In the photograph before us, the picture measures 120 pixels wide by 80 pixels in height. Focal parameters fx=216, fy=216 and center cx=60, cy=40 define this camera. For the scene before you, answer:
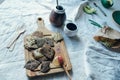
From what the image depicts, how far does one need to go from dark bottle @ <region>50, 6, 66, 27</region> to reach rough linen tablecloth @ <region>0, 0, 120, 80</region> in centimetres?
3

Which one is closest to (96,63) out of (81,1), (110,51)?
(110,51)

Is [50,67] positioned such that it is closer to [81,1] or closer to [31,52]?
[31,52]

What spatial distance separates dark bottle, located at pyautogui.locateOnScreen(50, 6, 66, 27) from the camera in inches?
34.4

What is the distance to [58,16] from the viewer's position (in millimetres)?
881

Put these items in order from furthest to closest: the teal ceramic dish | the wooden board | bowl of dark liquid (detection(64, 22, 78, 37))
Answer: the teal ceramic dish, bowl of dark liquid (detection(64, 22, 78, 37)), the wooden board

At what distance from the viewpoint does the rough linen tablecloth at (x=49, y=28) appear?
75 cm

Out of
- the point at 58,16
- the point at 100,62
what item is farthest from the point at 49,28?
the point at 100,62

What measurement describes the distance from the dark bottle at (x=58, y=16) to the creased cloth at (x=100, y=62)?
5.8 inches

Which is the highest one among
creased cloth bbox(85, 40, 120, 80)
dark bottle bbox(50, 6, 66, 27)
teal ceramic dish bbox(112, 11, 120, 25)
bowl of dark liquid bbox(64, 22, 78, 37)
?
dark bottle bbox(50, 6, 66, 27)

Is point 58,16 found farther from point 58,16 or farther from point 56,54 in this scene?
point 56,54

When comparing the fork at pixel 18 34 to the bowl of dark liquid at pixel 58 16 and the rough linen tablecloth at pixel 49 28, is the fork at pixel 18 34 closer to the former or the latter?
the rough linen tablecloth at pixel 49 28

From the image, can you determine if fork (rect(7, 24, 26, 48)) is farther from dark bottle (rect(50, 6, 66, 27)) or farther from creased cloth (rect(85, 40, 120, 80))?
creased cloth (rect(85, 40, 120, 80))

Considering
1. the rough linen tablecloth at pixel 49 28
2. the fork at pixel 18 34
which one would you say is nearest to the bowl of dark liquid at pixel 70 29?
the rough linen tablecloth at pixel 49 28

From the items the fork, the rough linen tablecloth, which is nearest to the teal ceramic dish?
the rough linen tablecloth
